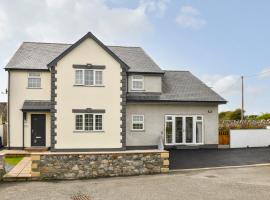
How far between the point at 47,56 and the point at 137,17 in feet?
37.6

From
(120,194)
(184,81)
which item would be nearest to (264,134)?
(184,81)

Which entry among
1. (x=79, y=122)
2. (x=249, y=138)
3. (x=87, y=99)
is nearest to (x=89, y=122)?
(x=79, y=122)

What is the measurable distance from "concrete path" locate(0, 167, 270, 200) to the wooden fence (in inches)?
450

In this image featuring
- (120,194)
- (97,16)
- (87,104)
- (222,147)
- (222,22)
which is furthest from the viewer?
(222,147)

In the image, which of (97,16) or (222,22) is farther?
(222,22)

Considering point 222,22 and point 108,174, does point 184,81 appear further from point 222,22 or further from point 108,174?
point 108,174

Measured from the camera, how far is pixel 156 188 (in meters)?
11.5

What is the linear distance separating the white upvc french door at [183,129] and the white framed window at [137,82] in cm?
320

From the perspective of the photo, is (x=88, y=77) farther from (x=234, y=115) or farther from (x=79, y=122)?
(x=234, y=115)

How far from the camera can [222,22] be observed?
18109 mm

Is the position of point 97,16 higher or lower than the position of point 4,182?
higher

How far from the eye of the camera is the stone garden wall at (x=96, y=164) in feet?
45.0

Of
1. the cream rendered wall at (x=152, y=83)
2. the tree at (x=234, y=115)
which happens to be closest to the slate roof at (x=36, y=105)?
the cream rendered wall at (x=152, y=83)

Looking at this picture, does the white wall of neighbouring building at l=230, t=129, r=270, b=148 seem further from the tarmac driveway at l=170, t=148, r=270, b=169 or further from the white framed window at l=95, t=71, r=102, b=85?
the white framed window at l=95, t=71, r=102, b=85
